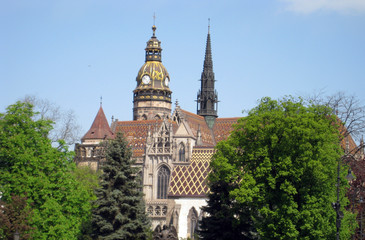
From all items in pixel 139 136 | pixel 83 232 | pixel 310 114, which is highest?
pixel 139 136

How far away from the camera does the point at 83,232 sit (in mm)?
62062

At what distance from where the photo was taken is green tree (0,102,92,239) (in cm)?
5538

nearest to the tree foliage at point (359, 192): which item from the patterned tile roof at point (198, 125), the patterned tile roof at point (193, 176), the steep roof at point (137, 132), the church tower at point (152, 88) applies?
the patterned tile roof at point (193, 176)

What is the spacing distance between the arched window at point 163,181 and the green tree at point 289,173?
4610 centimetres

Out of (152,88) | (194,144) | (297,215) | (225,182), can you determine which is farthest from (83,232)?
(152,88)

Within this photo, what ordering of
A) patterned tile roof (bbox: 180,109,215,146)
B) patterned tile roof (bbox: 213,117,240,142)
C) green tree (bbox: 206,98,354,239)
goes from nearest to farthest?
green tree (bbox: 206,98,354,239), patterned tile roof (bbox: 180,109,215,146), patterned tile roof (bbox: 213,117,240,142)

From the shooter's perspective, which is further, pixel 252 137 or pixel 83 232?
pixel 83 232

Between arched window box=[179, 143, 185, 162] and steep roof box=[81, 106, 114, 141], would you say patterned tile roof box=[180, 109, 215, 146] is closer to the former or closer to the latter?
arched window box=[179, 143, 185, 162]

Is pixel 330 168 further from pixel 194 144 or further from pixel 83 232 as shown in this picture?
pixel 194 144

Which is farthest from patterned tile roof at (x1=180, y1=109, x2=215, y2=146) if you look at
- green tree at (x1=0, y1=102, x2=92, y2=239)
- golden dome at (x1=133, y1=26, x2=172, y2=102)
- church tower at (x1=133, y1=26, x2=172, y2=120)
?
green tree at (x1=0, y1=102, x2=92, y2=239)

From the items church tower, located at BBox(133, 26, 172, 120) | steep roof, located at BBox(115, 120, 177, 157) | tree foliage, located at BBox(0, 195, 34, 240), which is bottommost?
tree foliage, located at BBox(0, 195, 34, 240)

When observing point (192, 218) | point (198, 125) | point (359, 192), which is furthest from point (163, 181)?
point (359, 192)

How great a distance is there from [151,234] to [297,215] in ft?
63.9

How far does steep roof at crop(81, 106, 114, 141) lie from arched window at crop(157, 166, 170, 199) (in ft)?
56.4
